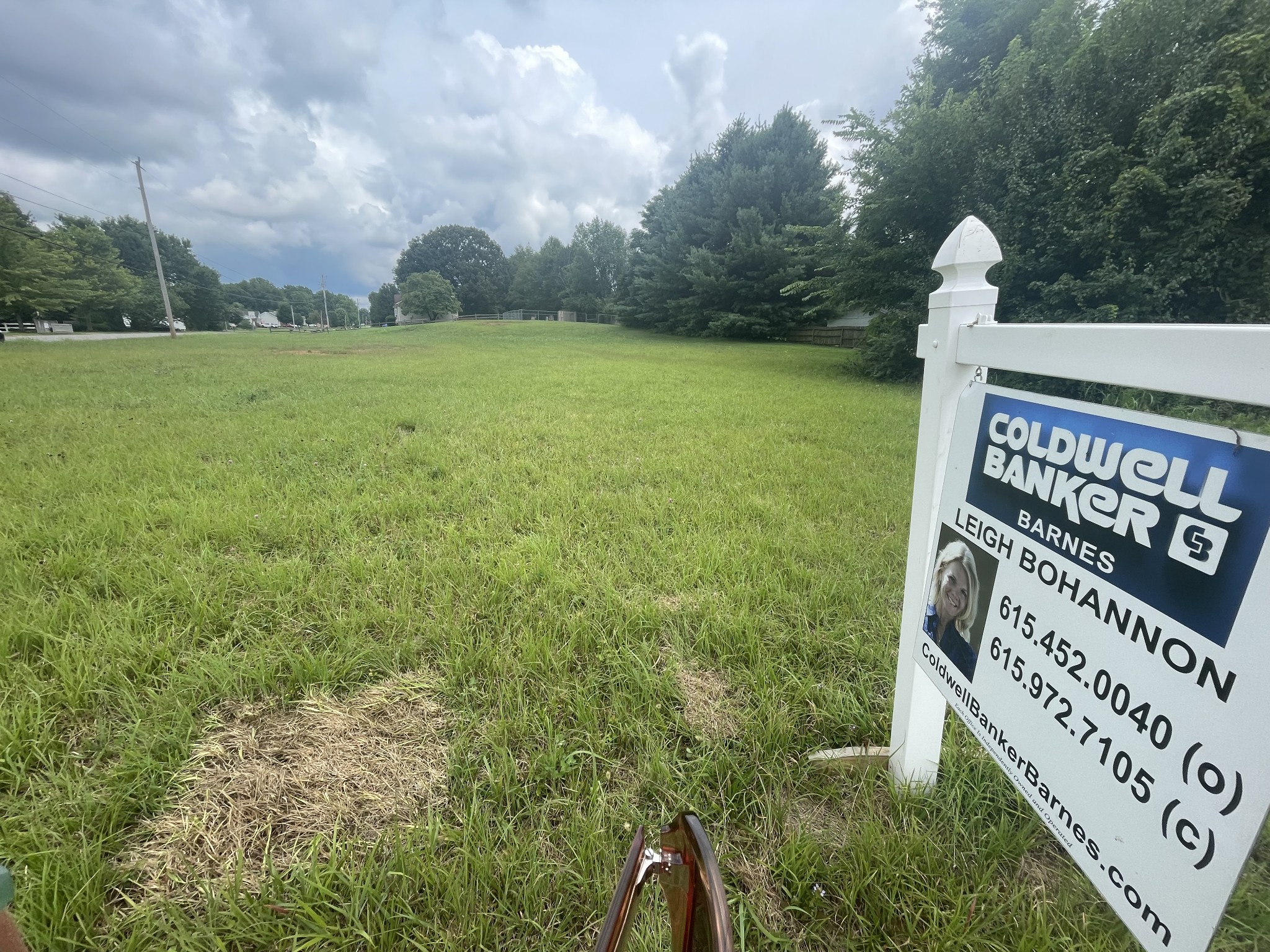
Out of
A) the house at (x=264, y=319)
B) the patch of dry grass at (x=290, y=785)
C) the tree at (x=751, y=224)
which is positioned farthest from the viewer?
the house at (x=264, y=319)

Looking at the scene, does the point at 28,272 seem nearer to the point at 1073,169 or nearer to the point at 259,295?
the point at 1073,169

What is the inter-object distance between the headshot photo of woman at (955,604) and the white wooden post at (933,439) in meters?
0.05

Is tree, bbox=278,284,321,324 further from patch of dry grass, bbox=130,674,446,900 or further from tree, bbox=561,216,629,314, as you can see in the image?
patch of dry grass, bbox=130,674,446,900

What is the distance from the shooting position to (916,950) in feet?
3.57

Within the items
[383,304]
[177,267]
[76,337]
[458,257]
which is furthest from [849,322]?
[383,304]

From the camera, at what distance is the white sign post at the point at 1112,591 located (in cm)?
60

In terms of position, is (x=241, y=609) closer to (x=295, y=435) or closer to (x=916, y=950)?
(x=916, y=950)

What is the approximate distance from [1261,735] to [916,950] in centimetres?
88

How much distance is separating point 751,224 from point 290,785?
22772 millimetres

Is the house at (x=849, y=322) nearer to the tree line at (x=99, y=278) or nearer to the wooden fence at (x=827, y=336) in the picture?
the wooden fence at (x=827, y=336)

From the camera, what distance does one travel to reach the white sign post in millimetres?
Result: 604

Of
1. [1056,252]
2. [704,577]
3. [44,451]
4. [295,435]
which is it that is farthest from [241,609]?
[1056,252]

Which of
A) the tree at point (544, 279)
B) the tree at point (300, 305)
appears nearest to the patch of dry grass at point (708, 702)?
the tree at point (544, 279)

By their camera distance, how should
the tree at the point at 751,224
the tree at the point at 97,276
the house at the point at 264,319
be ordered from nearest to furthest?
the tree at the point at 751,224 → the tree at the point at 97,276 → the house at the point at 264,319
